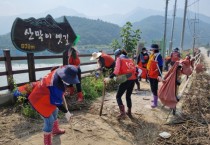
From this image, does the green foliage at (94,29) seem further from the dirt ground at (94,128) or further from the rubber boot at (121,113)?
the rubber boot at (121,113)

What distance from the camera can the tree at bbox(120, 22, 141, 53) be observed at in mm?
13062

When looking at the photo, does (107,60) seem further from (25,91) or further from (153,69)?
(25,91)

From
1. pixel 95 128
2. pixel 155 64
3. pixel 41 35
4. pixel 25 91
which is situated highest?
pixel 41 35

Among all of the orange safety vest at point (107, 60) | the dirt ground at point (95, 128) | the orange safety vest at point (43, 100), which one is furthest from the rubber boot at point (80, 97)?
the orange safety vest at point (43, 100)

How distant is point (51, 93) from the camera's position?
12.2ft

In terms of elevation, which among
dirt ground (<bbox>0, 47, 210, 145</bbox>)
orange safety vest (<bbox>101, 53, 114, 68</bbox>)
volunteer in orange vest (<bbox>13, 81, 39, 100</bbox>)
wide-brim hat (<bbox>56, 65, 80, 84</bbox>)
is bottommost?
dirt ground (<bbox>0, 47, 210, 145</bbox>)

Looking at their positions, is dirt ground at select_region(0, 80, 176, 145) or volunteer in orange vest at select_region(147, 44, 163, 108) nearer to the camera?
dirt ground at select_region(0, 80, 176, 145)

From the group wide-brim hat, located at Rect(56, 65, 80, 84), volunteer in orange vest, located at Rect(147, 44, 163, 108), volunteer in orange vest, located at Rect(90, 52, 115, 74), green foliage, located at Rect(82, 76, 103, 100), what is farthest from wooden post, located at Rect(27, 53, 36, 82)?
wide-brim hat, located at Rect(56, 65, 80, 84)

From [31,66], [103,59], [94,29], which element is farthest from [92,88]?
[94,29]

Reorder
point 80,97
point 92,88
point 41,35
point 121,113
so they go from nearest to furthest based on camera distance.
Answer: point 121,113 → point 80,97 → point 41,35 → point 92,88

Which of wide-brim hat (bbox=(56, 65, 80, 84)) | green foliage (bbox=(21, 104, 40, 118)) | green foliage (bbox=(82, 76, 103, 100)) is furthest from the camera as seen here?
green foliage (bbox=(82, 76, 103, 100))

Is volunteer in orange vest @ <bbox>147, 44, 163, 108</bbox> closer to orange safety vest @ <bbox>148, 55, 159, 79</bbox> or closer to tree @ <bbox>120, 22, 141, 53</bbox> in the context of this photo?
orange safety vest @ <bbox>148, 55, 159, 79</bbox>

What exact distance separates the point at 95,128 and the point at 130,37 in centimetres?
887

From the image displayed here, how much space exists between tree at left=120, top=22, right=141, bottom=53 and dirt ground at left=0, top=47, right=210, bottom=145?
7106 mm
